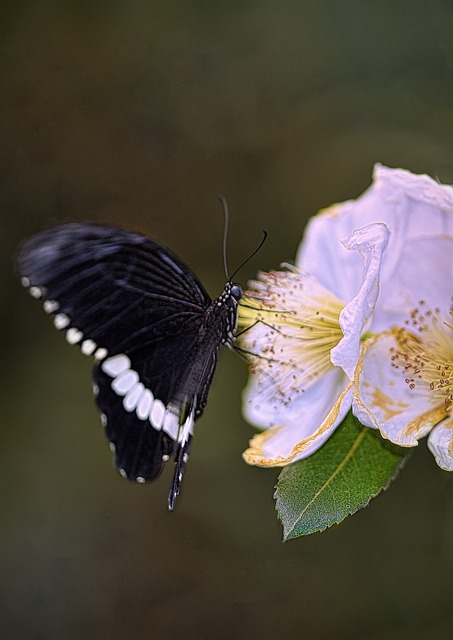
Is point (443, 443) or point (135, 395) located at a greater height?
point (135, 395)

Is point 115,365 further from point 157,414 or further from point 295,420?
point 295,420

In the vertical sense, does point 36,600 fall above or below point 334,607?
above

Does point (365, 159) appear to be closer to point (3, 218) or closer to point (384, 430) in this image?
point (3, 218)

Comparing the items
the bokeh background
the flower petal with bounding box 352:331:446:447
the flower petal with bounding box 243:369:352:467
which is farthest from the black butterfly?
the bokeh background

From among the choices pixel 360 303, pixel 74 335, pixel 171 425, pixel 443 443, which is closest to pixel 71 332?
pixel 74 335

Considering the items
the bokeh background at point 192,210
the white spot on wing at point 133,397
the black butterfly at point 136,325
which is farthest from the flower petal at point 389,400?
the bokeh background at point 192,210

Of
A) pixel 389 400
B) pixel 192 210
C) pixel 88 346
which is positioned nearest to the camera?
pixel 389 400

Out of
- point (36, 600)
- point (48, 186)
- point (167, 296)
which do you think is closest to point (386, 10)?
point (48, 186)
